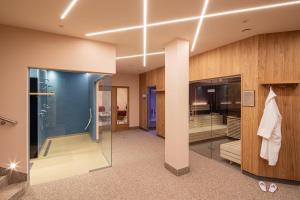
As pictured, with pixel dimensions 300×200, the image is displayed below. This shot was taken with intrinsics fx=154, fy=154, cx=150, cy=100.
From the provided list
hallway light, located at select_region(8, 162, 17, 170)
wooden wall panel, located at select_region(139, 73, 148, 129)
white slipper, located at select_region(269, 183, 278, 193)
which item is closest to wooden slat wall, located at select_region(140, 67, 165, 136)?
wooden wall panel, located at select_region(139, 73, 148, 129)

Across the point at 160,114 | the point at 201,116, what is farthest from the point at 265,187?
the point at 160,114

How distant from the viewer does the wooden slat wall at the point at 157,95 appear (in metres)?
6.30

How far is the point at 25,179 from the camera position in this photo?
2.80 meters

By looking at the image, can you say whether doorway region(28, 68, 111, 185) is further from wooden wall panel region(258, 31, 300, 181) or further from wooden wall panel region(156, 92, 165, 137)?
wooden wall panel region(258, 31, 300, 181)

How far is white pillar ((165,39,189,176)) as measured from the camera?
10.7ft

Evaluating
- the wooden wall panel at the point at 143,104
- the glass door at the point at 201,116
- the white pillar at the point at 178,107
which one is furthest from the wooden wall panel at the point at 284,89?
the wooden wall panel at the point at 143,104

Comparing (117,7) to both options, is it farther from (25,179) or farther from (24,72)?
A: (25,179)

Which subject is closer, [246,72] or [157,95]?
[246,72]

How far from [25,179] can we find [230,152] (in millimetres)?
4335

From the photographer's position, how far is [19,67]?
2750 mm

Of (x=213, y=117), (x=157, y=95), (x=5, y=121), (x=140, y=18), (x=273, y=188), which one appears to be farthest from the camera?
(x=157, y=95)

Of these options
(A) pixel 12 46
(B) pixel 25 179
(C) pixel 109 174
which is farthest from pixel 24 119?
(C) pixel 109 174

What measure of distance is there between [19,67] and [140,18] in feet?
7.57

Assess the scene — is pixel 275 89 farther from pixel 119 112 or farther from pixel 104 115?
pixel 119 112
